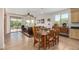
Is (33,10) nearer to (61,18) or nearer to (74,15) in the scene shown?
(61,18)

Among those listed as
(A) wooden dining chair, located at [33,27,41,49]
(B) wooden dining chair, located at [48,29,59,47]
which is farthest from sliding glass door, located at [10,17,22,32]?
(B) wooden dining chair, located at [48,29,59,47]

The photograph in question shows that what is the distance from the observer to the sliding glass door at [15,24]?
2.94 metres

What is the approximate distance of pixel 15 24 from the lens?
2.98 meters

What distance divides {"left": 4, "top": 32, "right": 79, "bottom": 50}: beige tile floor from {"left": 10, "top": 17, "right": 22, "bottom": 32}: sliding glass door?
5.2 inches

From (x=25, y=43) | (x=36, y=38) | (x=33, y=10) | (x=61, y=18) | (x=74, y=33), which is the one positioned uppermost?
(x=33, y=10)

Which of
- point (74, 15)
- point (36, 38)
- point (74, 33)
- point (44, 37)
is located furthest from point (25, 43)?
point (74, 15)

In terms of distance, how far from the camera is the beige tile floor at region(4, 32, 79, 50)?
2.90 meters

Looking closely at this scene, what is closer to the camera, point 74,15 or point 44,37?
point 74,15

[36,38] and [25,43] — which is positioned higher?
[36,38]

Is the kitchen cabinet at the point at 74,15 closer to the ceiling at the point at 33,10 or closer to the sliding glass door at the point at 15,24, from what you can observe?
the ceiling at the point at 33,10

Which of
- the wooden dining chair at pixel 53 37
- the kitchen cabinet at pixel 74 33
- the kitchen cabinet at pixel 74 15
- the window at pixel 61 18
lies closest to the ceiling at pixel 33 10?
the window at pixel 61 18

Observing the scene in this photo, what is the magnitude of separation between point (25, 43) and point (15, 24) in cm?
57

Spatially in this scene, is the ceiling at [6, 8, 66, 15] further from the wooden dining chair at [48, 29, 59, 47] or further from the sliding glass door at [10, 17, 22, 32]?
the wooden dining chair at [48, 29, 59, 47]
